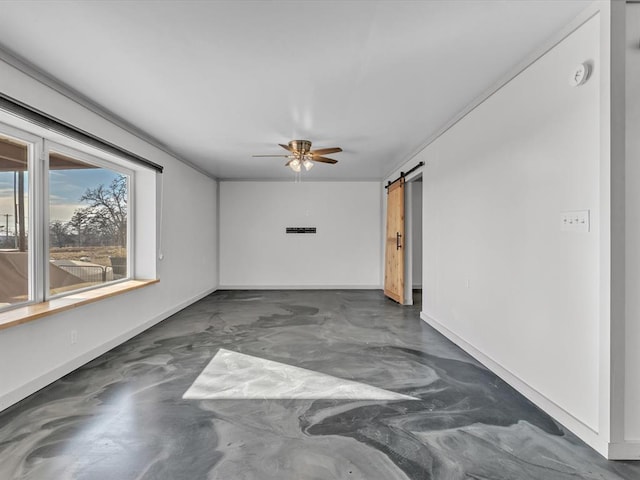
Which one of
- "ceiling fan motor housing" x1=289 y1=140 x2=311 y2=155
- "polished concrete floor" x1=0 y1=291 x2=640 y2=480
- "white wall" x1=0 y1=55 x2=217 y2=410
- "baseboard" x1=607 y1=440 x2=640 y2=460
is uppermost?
"ceiling fan motor housing" x1=289 y1=140 x2=311 y2=155

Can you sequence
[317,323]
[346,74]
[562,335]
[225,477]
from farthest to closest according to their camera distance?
1. [317,323]
2. [346,74]
3. [562,335]
4. [225,477]

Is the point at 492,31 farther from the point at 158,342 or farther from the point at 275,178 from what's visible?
the point at 275,178

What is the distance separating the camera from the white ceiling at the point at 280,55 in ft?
6.40

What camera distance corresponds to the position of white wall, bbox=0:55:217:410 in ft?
8.07

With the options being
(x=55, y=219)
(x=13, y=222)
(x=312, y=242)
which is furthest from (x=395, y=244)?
(x=13, y=222)

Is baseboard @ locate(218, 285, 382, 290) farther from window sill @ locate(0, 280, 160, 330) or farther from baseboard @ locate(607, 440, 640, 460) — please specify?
baseboard @ locate(607, 440, 640, 460)

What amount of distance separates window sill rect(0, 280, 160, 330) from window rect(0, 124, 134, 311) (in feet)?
0.32

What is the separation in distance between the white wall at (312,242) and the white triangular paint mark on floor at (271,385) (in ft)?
14.5

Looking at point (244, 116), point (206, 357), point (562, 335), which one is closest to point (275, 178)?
point (244, 116)

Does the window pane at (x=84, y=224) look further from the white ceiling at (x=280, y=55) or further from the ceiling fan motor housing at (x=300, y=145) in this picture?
the ceiling fan motor housing at (x=300, y=145)

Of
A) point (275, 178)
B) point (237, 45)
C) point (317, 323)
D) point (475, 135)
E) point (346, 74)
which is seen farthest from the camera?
point (275, 178)

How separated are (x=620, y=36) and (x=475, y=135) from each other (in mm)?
1548

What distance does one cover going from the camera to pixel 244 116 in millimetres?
3650

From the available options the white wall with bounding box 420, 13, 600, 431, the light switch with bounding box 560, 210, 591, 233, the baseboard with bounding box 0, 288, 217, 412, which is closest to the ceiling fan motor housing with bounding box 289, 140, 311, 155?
the white wall with bounding box 420, 13, 600, 431
